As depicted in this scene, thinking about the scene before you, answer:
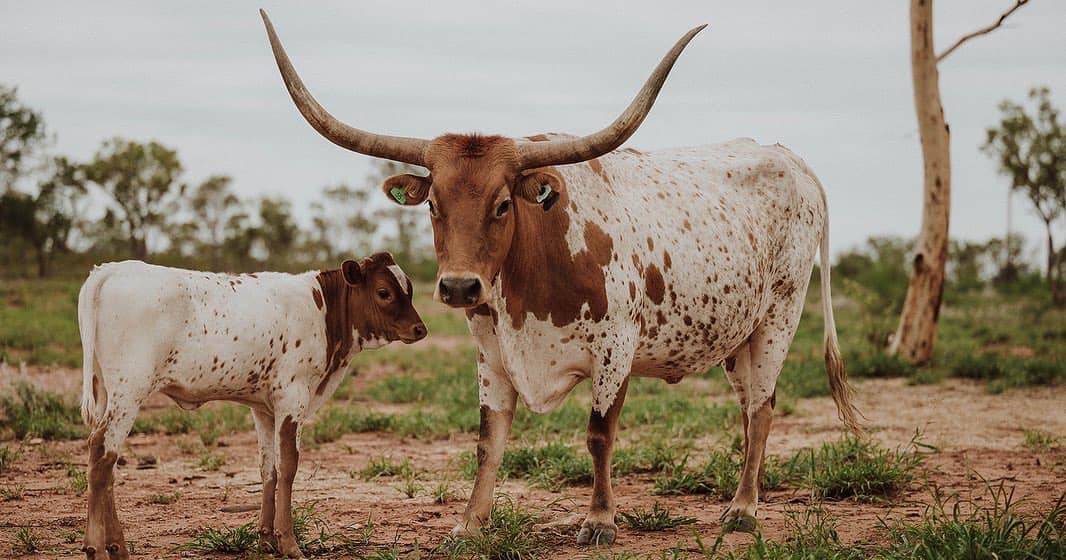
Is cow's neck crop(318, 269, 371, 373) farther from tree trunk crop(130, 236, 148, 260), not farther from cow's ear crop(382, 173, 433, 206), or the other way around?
tree trunk crop(130, 236, 148, 260)

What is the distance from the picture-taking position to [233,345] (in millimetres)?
5617

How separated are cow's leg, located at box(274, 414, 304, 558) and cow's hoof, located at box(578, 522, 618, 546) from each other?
1.46 meters

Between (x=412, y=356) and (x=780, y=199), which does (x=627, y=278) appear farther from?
(x=412, y=356)

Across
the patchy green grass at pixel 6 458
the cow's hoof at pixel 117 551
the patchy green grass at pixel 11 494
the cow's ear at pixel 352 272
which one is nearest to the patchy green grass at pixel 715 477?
the cow's ear at pixel 352 272

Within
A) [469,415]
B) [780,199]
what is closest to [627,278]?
[780,199]

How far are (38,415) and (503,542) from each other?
19.2 feet

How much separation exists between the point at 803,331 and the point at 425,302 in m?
10.9

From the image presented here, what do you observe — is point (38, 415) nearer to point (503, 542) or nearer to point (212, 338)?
point (212, 338)

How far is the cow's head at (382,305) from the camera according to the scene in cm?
643

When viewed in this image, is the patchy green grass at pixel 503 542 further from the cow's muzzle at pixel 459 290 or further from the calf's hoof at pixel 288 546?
the cow's muzzle at pixel 459 290

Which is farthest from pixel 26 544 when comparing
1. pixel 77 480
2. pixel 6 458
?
pixel 6 458

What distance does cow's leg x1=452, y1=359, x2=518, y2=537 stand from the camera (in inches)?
234

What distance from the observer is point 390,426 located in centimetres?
1002

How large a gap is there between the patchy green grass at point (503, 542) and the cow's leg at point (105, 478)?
1603 millimetres
